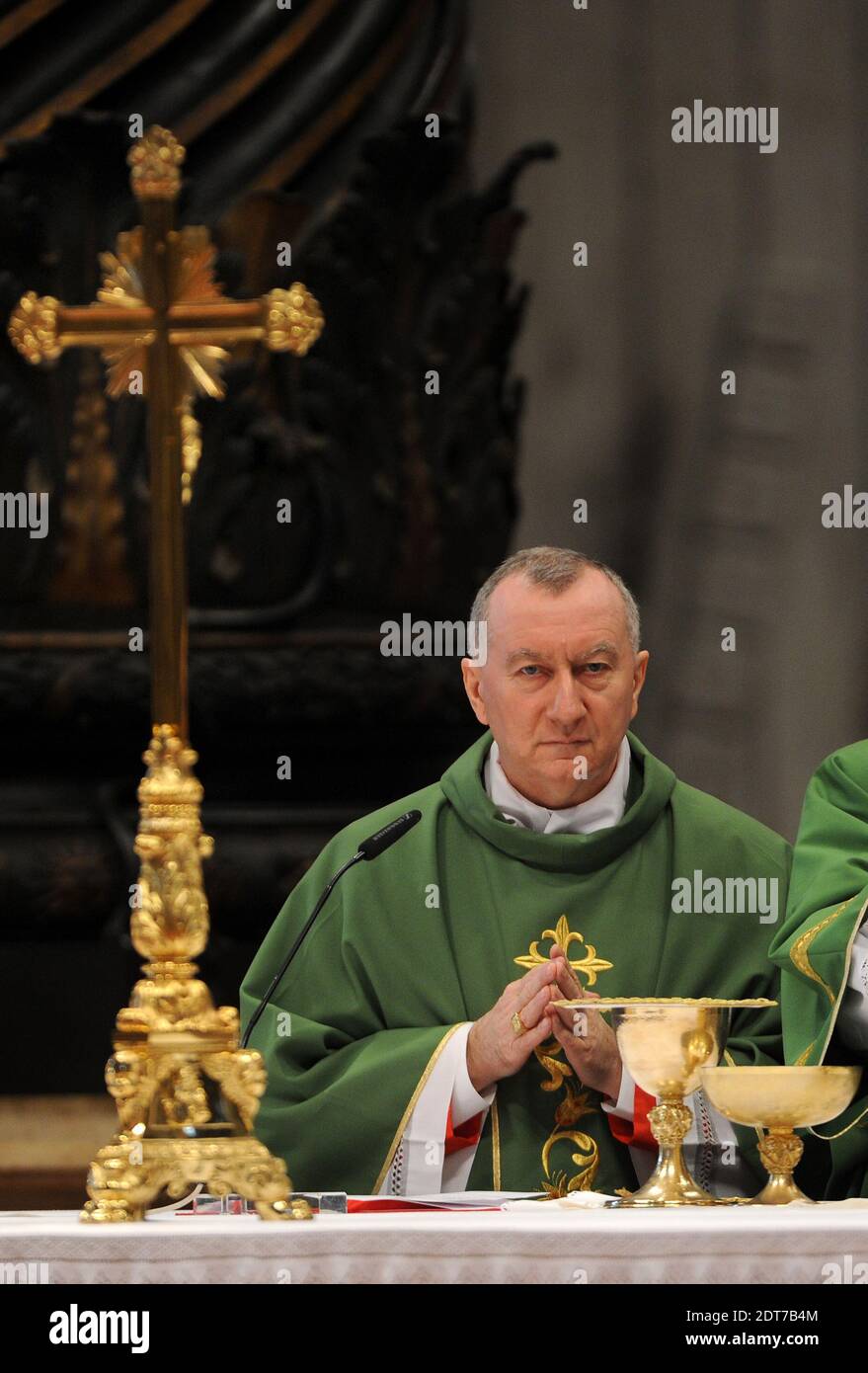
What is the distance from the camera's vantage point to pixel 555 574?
4.62m

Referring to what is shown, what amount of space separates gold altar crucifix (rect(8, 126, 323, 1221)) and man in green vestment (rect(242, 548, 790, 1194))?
71 centimetres

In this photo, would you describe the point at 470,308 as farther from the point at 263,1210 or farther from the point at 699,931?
the point at 263,1210

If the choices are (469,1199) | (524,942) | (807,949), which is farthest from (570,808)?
(469,1199)

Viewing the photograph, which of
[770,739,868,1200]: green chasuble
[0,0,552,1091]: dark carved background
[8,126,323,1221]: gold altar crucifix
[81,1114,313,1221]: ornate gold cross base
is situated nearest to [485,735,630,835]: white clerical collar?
[770,739,868,1200]: green chasuble

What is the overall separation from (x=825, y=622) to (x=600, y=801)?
155 inches

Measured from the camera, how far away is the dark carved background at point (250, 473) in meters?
6.62

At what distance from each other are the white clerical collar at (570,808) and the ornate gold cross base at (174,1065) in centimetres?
134

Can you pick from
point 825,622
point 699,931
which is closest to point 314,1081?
point 699,931

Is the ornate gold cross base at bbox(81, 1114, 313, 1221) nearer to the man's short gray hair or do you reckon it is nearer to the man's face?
the man's face

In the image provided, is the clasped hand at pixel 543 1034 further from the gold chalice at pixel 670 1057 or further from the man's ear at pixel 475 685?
the man's ear at pixel 475 685

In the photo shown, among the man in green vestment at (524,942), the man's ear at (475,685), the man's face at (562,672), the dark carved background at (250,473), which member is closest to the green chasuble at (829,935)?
the man in green vestment at (524,942)

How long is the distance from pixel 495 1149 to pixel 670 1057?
0.82m

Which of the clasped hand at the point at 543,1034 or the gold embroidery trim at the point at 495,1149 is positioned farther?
the gold embroidery trim at the point at 495,1149

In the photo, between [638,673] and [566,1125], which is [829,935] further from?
[638,673]
